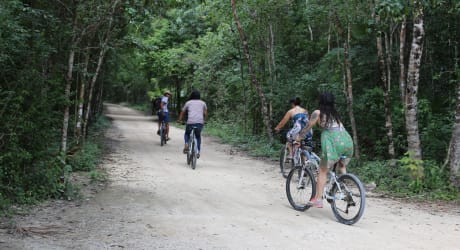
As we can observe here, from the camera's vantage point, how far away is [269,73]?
19.4 metres

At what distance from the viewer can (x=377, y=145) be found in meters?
14.5

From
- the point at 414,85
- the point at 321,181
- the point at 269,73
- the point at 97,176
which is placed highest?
the point at 269,73

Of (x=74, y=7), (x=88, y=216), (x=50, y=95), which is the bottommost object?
(x=88, y=216)

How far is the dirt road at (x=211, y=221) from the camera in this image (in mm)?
5523

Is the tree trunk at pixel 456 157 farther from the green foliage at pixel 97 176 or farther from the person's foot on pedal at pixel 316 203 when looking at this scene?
the green foliage at pixel 97 176

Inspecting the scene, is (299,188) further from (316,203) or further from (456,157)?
(456,157)

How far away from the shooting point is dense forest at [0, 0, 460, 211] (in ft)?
23.8

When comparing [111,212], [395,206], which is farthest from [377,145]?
[111,212]

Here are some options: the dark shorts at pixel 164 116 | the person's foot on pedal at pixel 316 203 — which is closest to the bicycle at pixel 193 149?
the dark shorts at pixel 164 116

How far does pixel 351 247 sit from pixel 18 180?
16.5 ft

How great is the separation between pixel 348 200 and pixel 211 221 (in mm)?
2076

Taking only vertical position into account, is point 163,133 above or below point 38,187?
above

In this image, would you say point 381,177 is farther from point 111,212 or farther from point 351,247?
point 111,212

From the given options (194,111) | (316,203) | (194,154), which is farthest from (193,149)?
(316,203)
